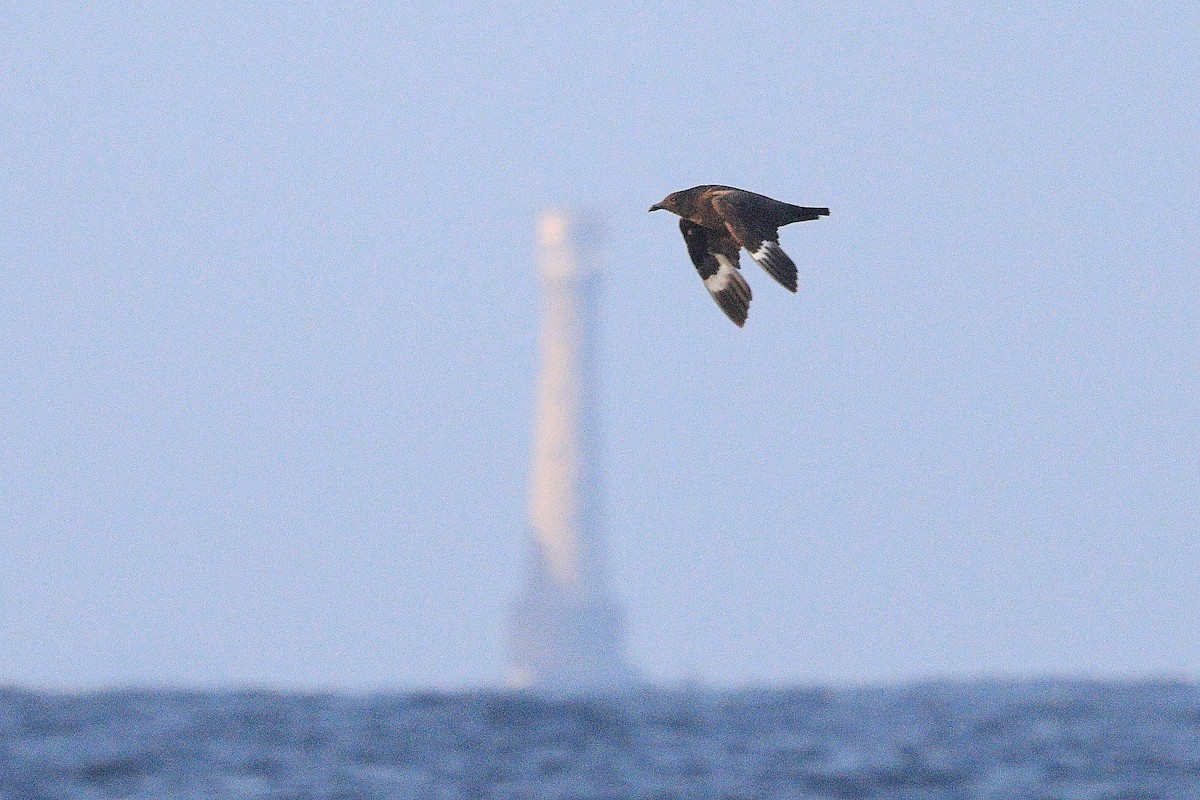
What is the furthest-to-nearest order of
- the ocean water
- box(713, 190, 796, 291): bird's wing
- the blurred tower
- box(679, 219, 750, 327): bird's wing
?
the blurred tower < the ocean water < box(679, 219, 750, 327): bird's wing < box(713, 190, 796, 291): bird's wing

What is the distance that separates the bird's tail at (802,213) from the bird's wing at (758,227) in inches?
3.2

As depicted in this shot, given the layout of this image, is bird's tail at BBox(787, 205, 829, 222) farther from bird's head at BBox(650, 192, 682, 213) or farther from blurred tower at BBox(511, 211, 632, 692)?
blurred tower at BBox(511, 211, 632, 692)

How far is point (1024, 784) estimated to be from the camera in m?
21.1

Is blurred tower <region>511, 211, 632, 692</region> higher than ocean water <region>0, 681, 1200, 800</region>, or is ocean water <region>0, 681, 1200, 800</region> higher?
blurred tower <region>511, 211, 632, 692</region>

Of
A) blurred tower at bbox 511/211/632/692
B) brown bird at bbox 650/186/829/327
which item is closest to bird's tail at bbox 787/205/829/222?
brown bird at bbox 650/186/829/327

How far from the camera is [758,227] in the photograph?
9.88m

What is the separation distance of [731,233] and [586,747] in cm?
1466

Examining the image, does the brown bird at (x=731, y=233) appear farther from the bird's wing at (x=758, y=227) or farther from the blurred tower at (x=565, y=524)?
the blurred tower at (x=565, y=524)

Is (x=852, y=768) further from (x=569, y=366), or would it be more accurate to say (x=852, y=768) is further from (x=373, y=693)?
(x=569, y=366)

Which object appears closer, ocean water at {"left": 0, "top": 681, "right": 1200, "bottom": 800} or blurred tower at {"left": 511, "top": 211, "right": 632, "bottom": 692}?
ocean water at {"left": 0, "top": 681, "right": 1200, "bottom": 800}

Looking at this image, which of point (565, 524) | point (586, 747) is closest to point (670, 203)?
point (586, 747)

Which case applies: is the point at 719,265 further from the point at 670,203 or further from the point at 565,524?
the point at 565,524

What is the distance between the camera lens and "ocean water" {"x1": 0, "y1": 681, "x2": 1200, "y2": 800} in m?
20.7

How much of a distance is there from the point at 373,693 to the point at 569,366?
84.1 meters
